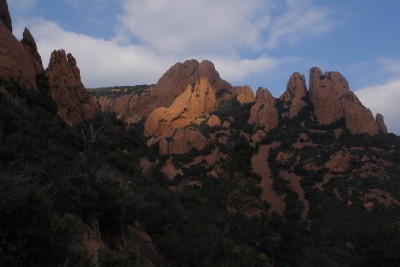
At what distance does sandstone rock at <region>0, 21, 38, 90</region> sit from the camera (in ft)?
84.8

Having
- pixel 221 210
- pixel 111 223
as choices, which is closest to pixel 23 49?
pixel 111 223

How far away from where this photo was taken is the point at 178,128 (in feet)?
270

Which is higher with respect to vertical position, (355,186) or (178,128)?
(178,128)

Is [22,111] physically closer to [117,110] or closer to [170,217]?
[170,217]

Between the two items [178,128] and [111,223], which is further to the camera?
[178,128]

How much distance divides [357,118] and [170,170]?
4290cm

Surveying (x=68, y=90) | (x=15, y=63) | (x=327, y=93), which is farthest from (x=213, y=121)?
(x=15, y=63)

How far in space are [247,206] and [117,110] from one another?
61078 mm

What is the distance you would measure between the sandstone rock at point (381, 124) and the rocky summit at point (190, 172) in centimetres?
30

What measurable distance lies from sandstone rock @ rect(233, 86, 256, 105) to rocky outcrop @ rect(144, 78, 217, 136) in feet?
25.3

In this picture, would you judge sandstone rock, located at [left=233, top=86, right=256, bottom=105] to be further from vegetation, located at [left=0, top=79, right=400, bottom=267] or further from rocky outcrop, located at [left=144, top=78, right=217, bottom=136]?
vegetation, located at [left=0, top=79, right=400, bottom=267]

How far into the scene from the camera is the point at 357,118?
8175 centimetres

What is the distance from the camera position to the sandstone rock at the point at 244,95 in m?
99.5

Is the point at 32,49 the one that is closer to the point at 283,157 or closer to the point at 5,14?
the point at 5,14
